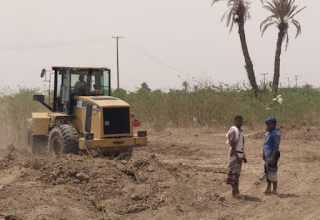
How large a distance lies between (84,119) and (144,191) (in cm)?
391

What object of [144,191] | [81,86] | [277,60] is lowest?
[144,191]

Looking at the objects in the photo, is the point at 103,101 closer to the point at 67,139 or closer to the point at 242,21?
the point at 67,139

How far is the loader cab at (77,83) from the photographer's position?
1320 centimetres

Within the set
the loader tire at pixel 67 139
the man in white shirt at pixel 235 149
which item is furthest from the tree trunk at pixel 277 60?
the man in white shirt at pixel 235 149

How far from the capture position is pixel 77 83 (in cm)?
1332

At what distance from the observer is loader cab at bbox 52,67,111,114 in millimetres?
13203

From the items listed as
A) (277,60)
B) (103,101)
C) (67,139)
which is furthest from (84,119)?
(277,60)

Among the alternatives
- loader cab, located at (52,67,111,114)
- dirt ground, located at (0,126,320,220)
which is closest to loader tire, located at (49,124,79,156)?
dirt ground, located at (0,126,320,220)

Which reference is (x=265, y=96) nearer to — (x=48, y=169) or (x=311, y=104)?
(x=311, y=104)

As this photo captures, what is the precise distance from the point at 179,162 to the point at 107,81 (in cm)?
294

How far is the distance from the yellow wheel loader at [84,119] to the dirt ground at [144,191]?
80 cm

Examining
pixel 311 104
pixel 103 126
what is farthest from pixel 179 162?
pixel 311 104

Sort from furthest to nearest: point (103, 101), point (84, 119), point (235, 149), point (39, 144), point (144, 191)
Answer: point (39, 144) → point (84, 119) → point (103, 101) → point (144, 191) → point (235, 149)

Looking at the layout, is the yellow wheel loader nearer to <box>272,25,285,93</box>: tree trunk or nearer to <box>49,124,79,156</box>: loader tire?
<box>49,124,79,156</box>: loader tire
